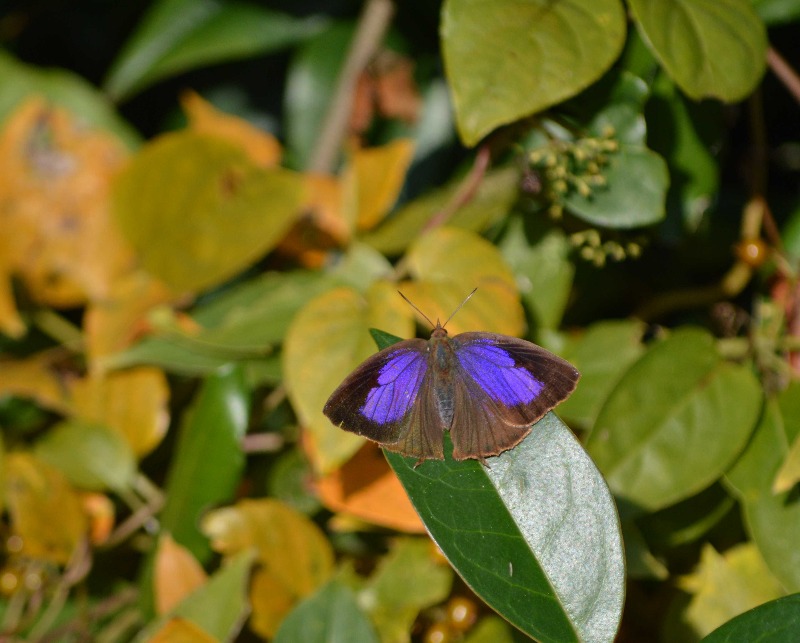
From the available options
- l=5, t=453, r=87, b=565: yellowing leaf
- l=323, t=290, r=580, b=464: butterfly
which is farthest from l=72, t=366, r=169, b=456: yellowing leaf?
l=323, t=290, r=580, b=464: butterfly

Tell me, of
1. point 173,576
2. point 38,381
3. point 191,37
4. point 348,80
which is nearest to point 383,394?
point 173,576

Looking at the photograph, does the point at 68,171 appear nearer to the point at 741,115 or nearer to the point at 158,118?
the point at 158,118

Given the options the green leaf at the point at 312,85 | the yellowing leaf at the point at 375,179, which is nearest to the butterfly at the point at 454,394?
the yellowing leaf at the point at 375,179

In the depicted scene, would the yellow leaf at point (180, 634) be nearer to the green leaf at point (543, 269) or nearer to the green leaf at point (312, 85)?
the green leaf at point (543, 269)

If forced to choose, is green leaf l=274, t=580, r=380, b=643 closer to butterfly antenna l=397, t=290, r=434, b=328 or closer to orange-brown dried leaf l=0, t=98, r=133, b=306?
butterfly antenna l=397, t=290, r=434, b=328

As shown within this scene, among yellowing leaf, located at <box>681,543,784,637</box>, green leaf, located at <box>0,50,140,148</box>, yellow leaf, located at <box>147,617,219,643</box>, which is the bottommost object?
yellowing leaf, located at <box>681,543,784,637</box>

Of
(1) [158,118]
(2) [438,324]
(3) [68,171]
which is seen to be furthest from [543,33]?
(1) [158,118]

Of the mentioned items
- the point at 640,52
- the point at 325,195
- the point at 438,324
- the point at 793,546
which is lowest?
the point at 793,546
